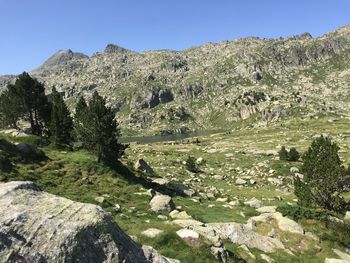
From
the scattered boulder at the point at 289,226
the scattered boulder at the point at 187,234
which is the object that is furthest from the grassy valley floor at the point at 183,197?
the scattered boulder at the point at 289,226

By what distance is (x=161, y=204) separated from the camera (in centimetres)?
3219

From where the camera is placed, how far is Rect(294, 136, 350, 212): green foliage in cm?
3600

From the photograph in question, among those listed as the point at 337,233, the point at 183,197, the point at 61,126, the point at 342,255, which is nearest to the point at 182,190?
the point at 183,197

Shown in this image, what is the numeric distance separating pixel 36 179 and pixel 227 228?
1924 centimetres

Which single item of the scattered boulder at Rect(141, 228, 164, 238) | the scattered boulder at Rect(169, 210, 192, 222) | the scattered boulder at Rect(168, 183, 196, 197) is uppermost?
the scattered boulder at Rect(141, 228, 164, 238)

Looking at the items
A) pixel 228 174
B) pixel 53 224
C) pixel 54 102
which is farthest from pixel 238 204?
pixel 54 102

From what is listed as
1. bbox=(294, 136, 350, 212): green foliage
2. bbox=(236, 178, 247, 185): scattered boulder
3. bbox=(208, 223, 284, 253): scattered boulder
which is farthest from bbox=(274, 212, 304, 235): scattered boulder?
bbox=(236, 178, 247, 185): scattered boulder

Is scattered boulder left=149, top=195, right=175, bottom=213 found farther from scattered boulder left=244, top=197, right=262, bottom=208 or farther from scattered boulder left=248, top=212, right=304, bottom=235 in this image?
scattered boulder left=244, top=197, right=262, bottom=208

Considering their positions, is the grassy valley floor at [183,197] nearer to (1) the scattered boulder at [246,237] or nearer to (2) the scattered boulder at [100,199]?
(2) the scattered boulder at [100,199]

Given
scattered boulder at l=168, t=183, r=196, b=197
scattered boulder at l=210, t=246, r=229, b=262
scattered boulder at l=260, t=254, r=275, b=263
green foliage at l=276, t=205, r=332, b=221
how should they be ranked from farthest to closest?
scattered boulder at l=168, t=183, r=196, b=197 < green foliage at l=276, t=205, r=332, b=221 < scattered boulder at l=260, t=254, r=275, b=263 < scattered boulder at l=210, t=246, r=229, b=262

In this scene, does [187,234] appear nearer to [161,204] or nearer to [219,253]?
[219,253]

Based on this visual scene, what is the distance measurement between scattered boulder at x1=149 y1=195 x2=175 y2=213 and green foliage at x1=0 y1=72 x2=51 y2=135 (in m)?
43.9

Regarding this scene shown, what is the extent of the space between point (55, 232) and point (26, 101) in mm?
62187

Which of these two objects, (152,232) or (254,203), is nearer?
(152,232)
